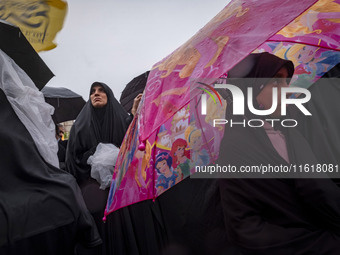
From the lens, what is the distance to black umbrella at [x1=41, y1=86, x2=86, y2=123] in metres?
5.39

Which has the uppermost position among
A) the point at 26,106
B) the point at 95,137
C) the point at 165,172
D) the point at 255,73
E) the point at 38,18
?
the point at 38,18

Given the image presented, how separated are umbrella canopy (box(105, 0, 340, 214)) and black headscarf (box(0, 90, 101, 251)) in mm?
351

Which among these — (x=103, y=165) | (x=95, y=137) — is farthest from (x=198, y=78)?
(x=95, y=137)

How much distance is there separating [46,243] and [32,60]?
130 centimetres

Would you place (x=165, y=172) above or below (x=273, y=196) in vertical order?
below

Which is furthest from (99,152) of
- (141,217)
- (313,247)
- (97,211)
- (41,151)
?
(313,247)

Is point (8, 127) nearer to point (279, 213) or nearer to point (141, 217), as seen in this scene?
point (279, 213)

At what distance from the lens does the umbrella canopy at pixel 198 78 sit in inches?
40.8

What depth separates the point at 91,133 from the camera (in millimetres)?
2980

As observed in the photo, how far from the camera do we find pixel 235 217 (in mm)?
1118

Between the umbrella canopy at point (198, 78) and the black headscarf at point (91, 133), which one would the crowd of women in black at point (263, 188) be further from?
the black headscarf at point (91, 133)

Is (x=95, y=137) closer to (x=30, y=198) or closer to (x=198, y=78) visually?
(x=30, y=198)

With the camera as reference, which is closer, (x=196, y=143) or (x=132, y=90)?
(x=196, y=143)

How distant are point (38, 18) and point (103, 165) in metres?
1.33
